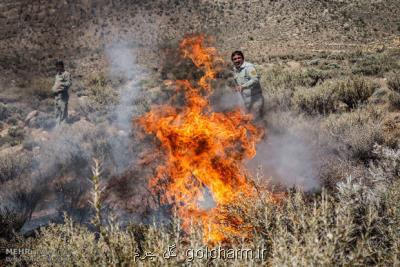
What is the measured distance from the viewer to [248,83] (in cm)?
800

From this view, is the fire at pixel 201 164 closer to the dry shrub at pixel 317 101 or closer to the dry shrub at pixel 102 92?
the dry shrub at pixel 317 101

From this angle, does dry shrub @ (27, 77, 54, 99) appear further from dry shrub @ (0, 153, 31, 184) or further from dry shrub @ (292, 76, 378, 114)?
dry shrub @ (292, 76, 378, 114)

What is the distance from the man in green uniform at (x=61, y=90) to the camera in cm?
1153

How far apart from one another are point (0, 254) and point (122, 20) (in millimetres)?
37936

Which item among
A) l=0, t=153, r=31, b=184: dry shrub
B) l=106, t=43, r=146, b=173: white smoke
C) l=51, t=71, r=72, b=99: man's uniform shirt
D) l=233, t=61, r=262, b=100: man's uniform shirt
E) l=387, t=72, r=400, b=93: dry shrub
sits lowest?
l=0, t=153, r=31, b=184: dry shrub

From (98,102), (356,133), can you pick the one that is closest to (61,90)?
(98,102)

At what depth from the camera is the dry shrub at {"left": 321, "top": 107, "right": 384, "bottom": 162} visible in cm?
642

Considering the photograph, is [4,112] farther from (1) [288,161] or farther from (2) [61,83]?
(1) [288,161]

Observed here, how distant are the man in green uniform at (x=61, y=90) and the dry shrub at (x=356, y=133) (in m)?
7.64

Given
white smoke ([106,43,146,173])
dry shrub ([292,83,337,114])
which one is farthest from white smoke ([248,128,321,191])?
white smoke ([106,43,146,173])

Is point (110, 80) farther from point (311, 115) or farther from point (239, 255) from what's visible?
point (239, 255)

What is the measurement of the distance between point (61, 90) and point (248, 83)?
636 centimetres

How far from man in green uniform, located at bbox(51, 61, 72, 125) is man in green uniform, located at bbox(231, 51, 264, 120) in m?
5.86

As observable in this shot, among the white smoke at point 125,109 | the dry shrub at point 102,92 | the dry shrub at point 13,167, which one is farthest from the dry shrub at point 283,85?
the dry shrub at point 13,167
